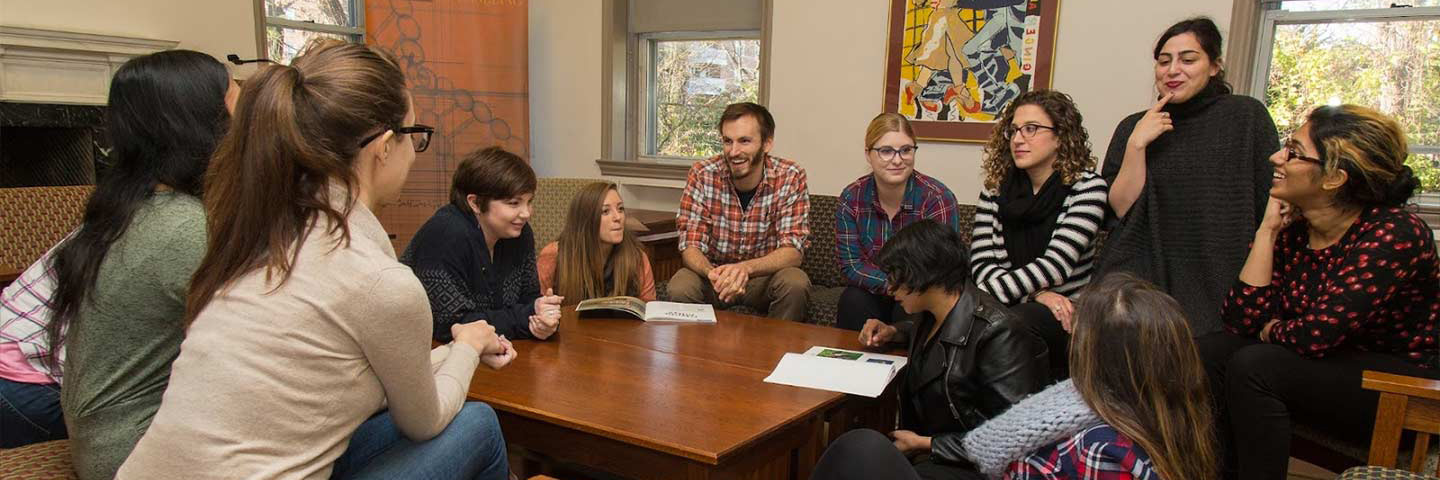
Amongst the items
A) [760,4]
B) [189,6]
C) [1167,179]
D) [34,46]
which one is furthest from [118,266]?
[760,4]

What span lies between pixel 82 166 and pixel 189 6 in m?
0.86

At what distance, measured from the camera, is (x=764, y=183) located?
328 centimetres

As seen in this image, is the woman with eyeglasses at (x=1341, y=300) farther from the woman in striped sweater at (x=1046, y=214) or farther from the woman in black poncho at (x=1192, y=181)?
the woman in striped sweater at (x=1046, y=214)

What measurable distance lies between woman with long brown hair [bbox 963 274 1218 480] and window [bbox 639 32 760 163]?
333 centimetres

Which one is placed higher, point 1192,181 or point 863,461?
point 1192,181

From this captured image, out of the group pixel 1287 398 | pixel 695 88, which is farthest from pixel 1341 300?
pixel 695 88

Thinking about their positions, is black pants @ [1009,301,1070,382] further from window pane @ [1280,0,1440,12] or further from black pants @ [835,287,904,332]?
window pane @ [1280,0,1440,12]

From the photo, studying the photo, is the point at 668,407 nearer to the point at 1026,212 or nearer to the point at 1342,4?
the point at 1026,212

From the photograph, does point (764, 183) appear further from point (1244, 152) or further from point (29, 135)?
point (29, 135)

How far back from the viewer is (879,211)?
3027 millimetres

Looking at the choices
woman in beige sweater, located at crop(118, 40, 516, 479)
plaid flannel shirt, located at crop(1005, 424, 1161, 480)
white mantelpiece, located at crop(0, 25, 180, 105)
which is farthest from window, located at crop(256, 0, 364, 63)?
plaid flannel shirt, located at crop(1005, 424, 1161, 480)

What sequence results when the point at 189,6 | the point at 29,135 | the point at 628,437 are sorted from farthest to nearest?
Result: the point at 189,6
the point at 29,135
the point at 628,437

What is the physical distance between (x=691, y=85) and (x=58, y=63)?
9.48 feet

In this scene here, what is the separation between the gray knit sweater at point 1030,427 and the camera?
1.33 m
